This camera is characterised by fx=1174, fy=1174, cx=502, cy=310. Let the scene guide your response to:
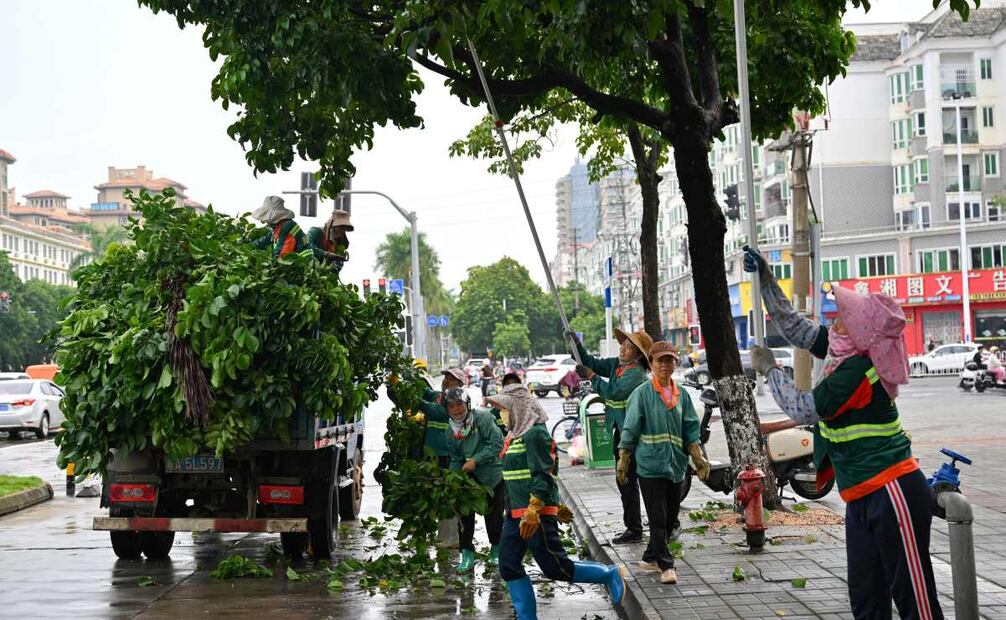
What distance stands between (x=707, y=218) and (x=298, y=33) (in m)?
4.07

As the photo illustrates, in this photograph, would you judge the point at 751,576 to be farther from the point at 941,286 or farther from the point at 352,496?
the point at 941,286

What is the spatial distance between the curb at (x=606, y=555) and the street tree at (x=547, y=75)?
1608 millimetres

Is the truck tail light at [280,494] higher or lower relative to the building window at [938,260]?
lower

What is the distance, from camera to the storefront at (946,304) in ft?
195

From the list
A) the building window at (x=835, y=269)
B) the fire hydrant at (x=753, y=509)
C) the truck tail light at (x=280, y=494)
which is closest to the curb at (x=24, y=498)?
the truck tail light at (x=280, y=494)

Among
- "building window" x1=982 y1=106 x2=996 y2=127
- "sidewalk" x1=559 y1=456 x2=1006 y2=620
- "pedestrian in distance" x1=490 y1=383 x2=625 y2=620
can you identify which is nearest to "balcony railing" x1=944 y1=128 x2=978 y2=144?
"building window" x1=982 y1=106 x2=996 y2=127

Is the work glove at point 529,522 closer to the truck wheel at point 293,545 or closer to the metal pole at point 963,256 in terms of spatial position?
the truck wheel at point 293,545

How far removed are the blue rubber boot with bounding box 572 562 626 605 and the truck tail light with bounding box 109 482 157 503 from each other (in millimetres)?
4076

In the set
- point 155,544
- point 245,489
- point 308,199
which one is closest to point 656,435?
point 245,489

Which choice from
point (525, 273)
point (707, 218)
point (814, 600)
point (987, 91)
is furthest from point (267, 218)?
point (525, 273)

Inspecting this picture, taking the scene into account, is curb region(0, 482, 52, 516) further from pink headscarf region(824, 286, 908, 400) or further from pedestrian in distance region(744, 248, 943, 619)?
pink headscarf region(824, 286, 908, 400)

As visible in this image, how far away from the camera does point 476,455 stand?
32.4 ft

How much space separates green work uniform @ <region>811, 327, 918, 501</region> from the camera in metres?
5.23

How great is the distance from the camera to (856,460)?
5301 millimetres
